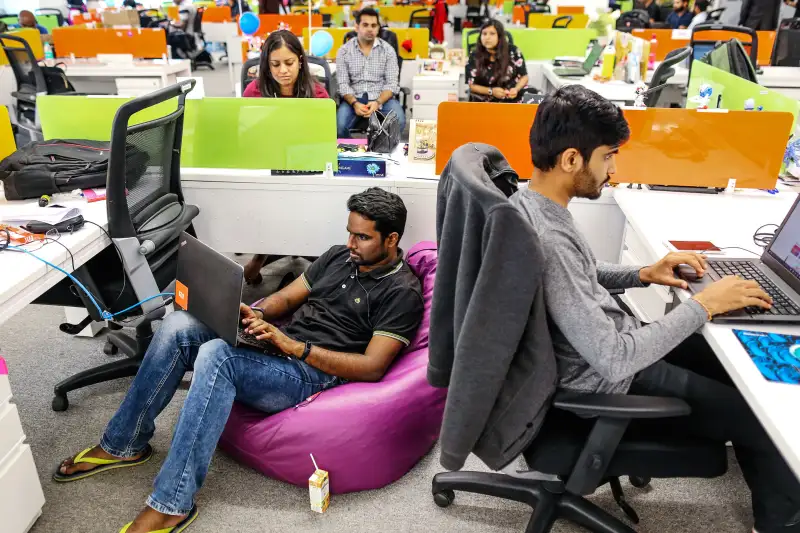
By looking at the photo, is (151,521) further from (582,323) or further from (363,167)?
(363,167)

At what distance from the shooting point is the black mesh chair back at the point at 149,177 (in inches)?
70.7

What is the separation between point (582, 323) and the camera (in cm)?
120

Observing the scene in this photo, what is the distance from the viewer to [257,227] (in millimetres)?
2496

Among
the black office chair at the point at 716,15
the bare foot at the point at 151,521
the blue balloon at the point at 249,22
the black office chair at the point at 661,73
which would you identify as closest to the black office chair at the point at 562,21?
the black office chair at the point at 716,15

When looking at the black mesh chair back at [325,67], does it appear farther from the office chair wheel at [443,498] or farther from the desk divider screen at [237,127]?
the office chair wheel at [443,498]

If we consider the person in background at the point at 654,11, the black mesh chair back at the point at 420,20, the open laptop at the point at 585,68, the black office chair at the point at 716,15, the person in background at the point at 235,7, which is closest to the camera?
the open laptop at the point at 585,68

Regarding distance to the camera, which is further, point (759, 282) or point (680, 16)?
point (680, 16)

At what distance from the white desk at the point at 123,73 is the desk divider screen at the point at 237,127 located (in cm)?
284

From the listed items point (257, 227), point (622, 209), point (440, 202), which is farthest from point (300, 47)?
point (440, 202)

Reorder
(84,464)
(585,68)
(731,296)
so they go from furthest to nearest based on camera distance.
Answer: (585,68), (84,464), (731,296)

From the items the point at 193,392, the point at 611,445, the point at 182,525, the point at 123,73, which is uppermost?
the point at 123,73

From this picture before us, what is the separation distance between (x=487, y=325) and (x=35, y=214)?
1555 millimetres

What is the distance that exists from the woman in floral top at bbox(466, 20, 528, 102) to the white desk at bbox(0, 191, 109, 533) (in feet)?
11.7

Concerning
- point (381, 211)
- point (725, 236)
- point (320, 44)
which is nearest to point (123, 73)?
point (320, 44)
